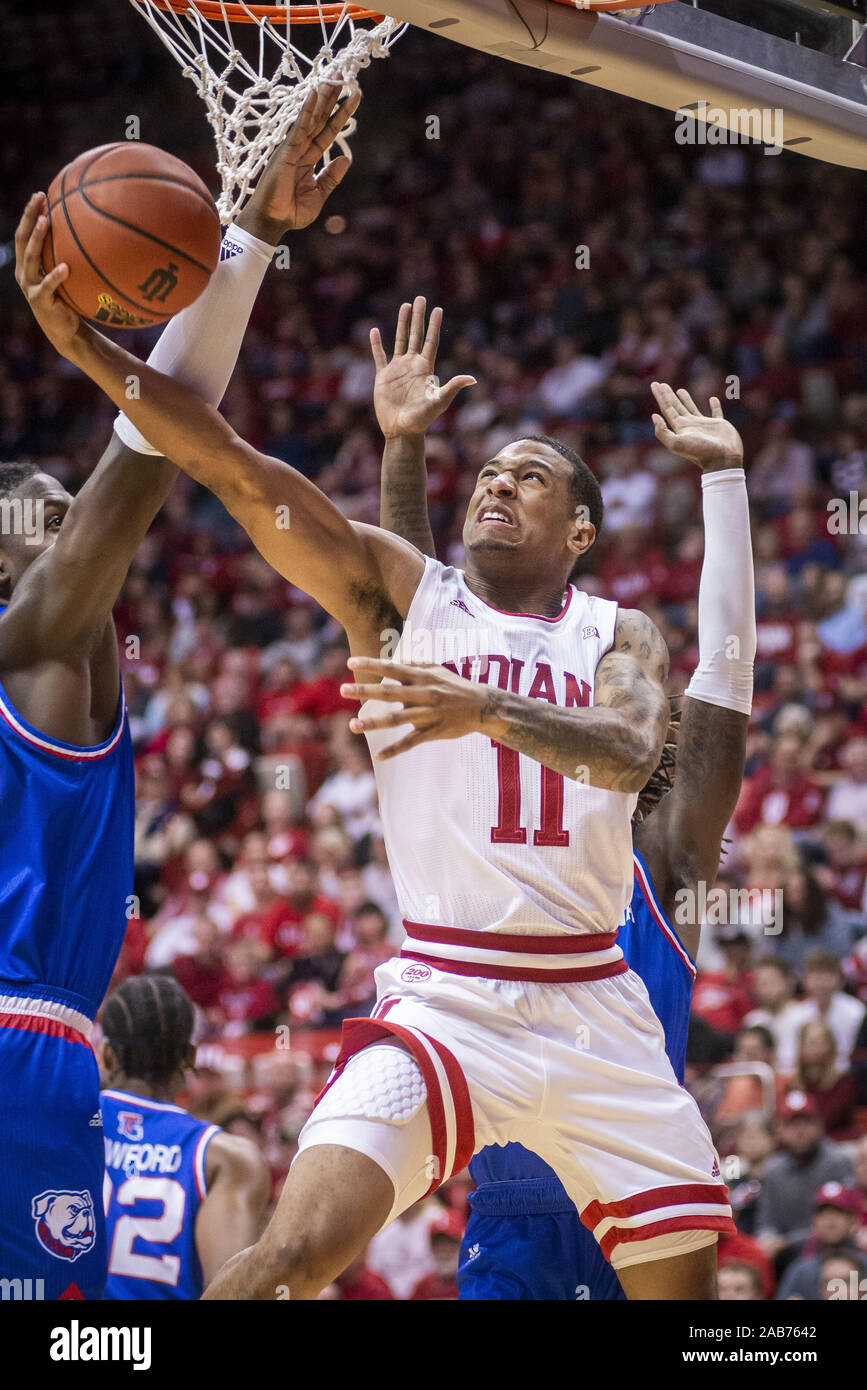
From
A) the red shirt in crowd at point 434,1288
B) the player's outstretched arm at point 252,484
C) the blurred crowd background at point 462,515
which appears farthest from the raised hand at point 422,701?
the red shirt in crowd at point 434,1288

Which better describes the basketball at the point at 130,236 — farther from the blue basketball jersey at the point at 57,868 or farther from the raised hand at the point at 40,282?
the blue basketball jersey at the point at 57,868

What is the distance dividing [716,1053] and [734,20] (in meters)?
4.31

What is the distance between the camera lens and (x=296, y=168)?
367cm

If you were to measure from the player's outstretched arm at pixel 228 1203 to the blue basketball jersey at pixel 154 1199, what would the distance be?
0.02m

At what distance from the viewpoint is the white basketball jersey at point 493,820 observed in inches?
133

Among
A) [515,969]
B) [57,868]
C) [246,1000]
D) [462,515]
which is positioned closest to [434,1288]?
[246,1000]

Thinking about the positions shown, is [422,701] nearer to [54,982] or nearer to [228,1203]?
[54,982]

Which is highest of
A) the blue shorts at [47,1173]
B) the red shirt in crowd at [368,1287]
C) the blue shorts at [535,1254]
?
the blue shorts at [47,1173]

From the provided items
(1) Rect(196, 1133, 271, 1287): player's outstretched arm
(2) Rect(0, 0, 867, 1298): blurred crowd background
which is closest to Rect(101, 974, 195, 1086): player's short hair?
(1) Rect(196, 1133, 271, 1287): player's outstretched arm

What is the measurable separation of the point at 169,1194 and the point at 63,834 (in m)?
1.51

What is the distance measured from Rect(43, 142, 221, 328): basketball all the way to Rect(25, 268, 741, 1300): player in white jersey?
0.21 ft

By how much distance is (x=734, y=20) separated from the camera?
13.9 ft

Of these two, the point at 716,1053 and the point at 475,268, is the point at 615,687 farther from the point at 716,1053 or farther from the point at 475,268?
the point at 475,268
